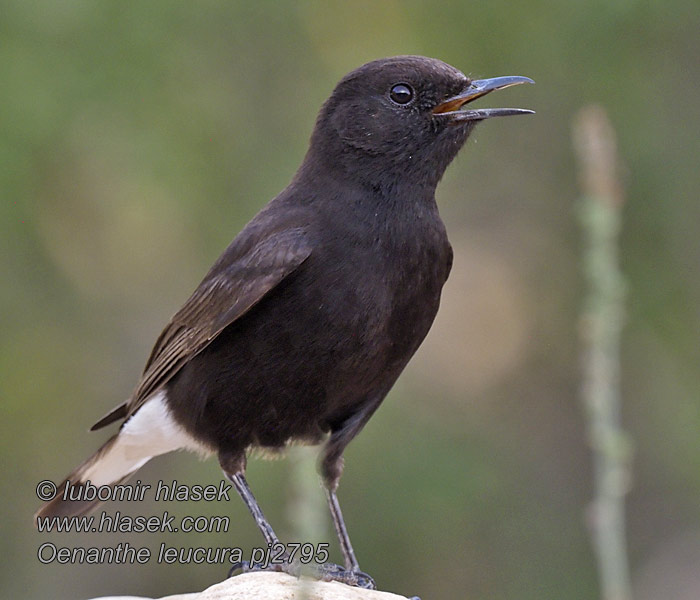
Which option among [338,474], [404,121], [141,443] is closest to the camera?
[404,121]

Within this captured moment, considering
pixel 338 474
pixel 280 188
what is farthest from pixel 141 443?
pixel 280 188

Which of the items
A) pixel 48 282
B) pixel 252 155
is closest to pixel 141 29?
pixel 252 155

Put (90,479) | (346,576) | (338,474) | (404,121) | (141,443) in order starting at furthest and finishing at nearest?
(90,479), (141,443), (338,474), (404,121), (346,576)

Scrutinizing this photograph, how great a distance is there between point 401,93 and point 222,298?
1.21 metres

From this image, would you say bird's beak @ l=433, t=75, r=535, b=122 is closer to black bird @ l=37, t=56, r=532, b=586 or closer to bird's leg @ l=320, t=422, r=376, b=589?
black bird @ l=37, t=56, r=532, b=586

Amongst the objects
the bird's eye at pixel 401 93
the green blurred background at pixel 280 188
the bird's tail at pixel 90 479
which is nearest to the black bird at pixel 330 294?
the bird's eye at pixel 401 93

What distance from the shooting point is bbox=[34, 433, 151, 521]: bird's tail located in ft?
18.7

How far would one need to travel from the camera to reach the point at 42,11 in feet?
28.1

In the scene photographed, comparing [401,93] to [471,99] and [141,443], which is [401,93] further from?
[141,443]

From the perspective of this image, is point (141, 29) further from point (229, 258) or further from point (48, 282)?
point (229, 258)

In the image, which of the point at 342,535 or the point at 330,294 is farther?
the point at 342,535

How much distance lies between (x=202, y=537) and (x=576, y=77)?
476 cm

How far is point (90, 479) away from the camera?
228 inches

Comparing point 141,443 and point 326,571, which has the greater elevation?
point 141,443
